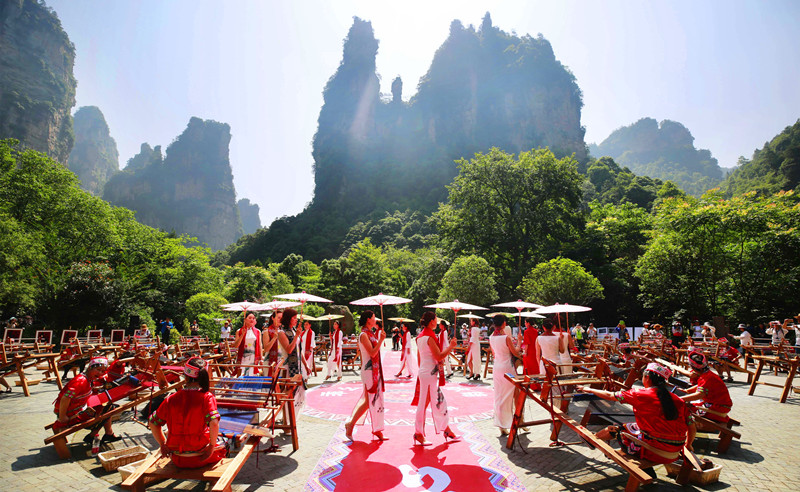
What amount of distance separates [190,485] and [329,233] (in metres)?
71.3

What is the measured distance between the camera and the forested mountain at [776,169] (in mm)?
38812

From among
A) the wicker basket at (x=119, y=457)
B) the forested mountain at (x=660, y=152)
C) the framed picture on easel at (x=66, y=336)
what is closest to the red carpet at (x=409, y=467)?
the wicker basket at (x=119, y=457)

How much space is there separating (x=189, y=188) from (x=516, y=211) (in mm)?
131850

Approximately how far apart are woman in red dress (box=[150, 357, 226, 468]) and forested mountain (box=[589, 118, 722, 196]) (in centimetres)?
12637

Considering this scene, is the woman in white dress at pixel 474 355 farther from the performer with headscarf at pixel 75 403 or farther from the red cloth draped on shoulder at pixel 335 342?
the performer with headscarf at pixel 75 403

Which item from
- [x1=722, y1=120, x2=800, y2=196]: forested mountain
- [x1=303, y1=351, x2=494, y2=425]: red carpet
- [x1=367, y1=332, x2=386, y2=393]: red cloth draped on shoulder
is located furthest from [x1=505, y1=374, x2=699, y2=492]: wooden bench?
[x1=722, y1=120, x2=800, y2=196]: forested mountain

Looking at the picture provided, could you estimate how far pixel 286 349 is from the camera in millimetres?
6176

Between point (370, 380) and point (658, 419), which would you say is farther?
point (370, 380)

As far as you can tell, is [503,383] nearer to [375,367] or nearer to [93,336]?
[375,367]

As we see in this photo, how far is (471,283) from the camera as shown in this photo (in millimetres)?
24891

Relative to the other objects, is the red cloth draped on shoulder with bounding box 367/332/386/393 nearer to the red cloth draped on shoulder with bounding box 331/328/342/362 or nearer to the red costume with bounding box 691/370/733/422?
the red costume with bounding box 691/370/733/422

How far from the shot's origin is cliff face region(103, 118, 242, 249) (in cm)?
12731

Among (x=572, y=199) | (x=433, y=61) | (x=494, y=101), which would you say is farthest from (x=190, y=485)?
(x=433, y=61)

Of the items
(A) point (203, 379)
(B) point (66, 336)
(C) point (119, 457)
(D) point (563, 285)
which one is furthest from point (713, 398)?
(B) point (66, 336)
